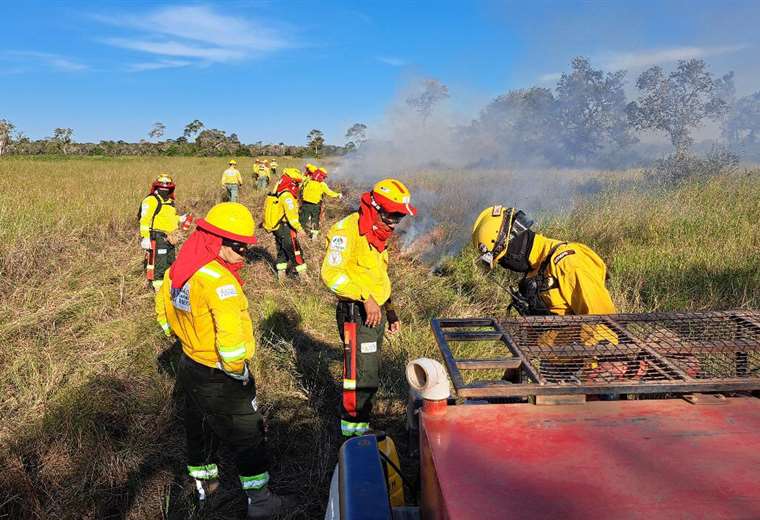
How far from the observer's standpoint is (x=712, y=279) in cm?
527

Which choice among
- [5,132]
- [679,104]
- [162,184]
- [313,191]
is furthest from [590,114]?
[5,132]

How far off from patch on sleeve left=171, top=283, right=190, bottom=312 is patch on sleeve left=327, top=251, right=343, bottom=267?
1.01 metres

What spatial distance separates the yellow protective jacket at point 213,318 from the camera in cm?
253

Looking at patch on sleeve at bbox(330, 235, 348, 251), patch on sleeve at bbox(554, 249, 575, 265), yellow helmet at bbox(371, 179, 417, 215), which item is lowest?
patch on sleeve at bbox(554, 249, 575, 265)

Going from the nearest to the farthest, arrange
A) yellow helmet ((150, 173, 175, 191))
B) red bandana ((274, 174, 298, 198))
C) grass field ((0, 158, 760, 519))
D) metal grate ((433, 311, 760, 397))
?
1. metal grate ((433, 311, 760, 397))
2. grass field ((0, 158, 760, 519))
3. yellow helmet ((150, 173, 175, 191))
4. red bandana ((274, 174, 298, 198))

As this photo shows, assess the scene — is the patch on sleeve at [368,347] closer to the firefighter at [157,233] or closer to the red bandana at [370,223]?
the red bandana at [370,223]

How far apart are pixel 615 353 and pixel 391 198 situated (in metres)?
1.75

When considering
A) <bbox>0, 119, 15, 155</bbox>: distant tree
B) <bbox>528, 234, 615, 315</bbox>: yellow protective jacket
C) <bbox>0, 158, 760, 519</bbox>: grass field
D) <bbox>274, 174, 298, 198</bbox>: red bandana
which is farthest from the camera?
<bbox>0, 119, 15, 155</bbox>: distant tree

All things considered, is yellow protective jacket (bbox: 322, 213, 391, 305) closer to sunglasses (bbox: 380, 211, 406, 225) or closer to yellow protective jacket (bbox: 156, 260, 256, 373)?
sunglasses (bbox: 380, 211, 406, 225)

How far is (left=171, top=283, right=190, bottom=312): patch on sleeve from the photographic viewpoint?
2.56m

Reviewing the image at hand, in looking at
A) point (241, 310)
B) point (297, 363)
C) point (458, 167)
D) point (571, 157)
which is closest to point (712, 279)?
point (297, 363)

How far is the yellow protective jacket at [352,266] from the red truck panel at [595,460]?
179 cm

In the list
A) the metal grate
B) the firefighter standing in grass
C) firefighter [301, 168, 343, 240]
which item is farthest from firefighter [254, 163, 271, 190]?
the metal grate

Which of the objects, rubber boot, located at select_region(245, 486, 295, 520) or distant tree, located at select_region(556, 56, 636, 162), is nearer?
rubber boot, located at select_region(245, 486, 295, 520)
